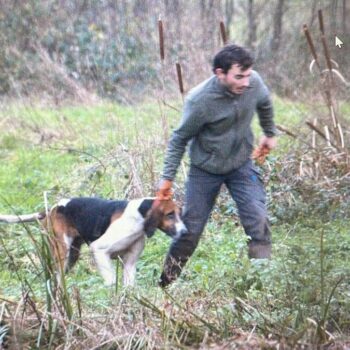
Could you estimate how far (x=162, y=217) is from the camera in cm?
730

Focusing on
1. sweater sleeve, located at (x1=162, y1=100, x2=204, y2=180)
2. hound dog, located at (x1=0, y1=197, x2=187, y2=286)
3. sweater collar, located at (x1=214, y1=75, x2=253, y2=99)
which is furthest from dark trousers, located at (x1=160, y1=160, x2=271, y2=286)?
sweater collar, located at (x1=214, y1=75, x2=253, y2=99)

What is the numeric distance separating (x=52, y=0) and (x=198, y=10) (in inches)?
270

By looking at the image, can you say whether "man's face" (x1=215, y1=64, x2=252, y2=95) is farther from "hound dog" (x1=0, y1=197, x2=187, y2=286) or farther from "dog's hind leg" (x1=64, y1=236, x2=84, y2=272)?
"dog's hind leg" (x1=64, y1=236, x2=84, y2=272)

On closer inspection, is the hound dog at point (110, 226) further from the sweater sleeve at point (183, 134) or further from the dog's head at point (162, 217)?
the sweater sleeve at point (183, 134)

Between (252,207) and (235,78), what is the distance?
Answer: 1002 millimetres

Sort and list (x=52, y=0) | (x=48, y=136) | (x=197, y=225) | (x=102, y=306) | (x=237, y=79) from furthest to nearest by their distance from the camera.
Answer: (x=52, y=0) → (x=48, y=136) → (x=197, y=225) → (x=237, y=79) → (x=102, y=306)

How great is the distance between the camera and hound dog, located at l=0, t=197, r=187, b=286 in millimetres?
7277

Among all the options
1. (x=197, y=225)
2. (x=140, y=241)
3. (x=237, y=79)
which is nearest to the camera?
(x=237, y=79)

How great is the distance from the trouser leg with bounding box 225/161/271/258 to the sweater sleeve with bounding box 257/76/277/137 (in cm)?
36

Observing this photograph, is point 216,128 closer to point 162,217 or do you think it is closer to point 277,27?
point 162,217

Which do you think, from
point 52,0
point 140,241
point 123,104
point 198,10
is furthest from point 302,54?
point 140,241

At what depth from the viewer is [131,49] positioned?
15.3 meters

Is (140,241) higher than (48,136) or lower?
higher

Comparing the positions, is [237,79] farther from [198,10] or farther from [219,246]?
[198,10]
